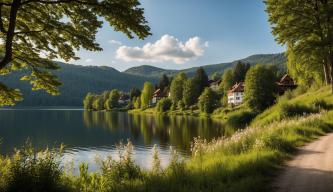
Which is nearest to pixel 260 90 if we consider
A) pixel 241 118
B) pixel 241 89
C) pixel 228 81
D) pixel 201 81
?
pixel 241 118

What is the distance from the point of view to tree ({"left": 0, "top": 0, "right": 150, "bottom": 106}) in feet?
39.1

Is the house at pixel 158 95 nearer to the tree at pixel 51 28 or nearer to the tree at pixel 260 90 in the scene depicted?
the tree at pixel 260 90

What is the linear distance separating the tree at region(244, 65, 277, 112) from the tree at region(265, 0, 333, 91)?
38.7 m

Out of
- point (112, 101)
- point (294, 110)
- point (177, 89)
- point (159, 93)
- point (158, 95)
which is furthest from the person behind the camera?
point (112, 101)

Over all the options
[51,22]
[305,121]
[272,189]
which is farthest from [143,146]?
[272,189]

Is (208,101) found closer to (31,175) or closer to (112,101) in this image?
(31,175)

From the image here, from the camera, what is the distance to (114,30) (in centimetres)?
1328

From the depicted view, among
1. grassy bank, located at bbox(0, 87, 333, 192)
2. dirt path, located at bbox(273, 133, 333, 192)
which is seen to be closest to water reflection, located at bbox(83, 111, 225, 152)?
dirt path, located at bbox(273, 133, 333, 192)

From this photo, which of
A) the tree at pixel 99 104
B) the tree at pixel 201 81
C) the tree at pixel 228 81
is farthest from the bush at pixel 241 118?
the tree at pixel 99 104

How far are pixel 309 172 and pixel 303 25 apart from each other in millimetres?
21395

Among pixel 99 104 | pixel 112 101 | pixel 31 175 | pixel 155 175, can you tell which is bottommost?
pixel 155 175

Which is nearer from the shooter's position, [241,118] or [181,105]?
[241,118]

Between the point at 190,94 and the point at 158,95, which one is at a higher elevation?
the point at 158,95

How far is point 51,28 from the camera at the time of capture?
12.7m
